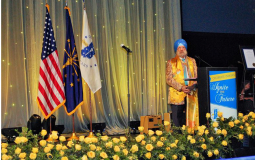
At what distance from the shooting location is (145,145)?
217 centimetres

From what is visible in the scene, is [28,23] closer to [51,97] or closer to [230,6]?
[51,97]

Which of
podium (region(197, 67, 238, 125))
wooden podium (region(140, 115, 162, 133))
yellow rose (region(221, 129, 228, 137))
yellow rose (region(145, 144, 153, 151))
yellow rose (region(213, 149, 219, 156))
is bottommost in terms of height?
wooden podium (region(140, 115, 162, 133))

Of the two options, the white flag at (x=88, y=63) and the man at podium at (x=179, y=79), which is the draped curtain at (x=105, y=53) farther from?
the man at podium at (x=179, y=79)

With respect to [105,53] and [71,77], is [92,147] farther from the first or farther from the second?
[105,53]

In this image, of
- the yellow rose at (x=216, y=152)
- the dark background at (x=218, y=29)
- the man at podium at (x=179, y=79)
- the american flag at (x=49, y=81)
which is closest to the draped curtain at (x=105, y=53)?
the dark background at (x=218, y=29)

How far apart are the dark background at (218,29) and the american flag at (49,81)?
10.6 ft

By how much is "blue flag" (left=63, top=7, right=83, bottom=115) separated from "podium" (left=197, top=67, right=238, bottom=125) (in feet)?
10.7

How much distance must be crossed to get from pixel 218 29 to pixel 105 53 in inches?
106

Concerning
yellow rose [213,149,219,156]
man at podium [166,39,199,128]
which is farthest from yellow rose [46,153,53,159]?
man at podium [166,39,199,128]

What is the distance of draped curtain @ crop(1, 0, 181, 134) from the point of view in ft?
20.3

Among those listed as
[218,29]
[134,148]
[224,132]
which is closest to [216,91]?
[224,132]

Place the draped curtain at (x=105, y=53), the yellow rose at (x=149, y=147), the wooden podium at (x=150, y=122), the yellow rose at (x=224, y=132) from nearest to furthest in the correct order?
the yellow rose at (x=149, y=147)
the yellow rose at (x=224, y=132)
the draped curtain at (x=105, y=53)
the wooden podium at (x=150, y=122)

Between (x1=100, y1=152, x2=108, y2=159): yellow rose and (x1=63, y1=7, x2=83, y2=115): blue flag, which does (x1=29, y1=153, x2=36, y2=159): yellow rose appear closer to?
(x1=100, y1=152, x2=108, y2=159): yellow rose

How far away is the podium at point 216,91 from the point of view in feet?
8.86
